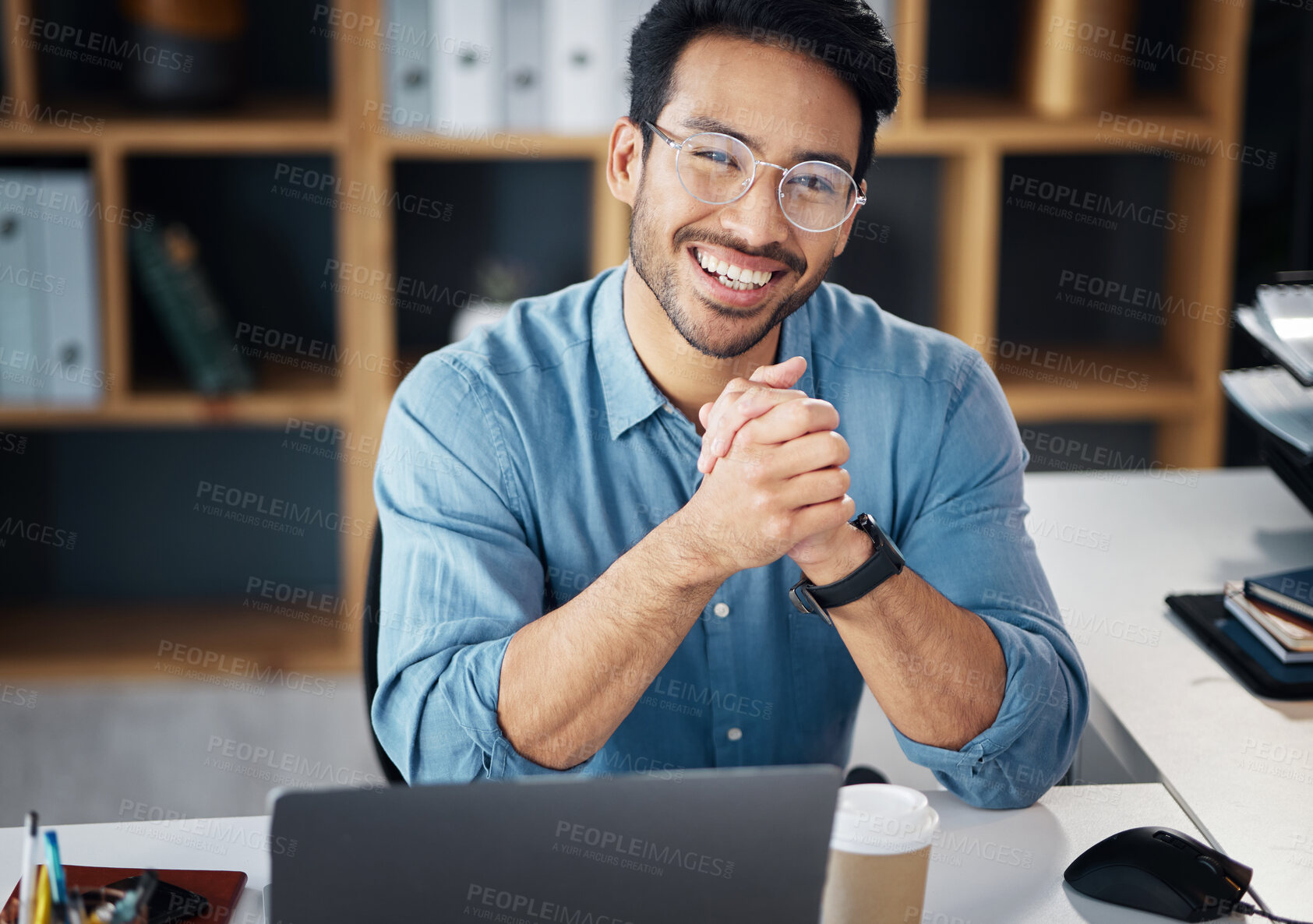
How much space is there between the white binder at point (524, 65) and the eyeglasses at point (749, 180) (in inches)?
46.0

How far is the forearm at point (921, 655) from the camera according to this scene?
3.83ft

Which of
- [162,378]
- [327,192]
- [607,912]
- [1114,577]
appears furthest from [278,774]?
[607,912]

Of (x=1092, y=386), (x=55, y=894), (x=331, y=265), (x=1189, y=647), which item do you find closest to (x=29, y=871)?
(x=55, y=894)

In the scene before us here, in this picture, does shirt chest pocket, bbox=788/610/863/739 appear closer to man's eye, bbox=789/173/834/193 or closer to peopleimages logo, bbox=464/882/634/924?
man's eye, bbox=789/173/834/193

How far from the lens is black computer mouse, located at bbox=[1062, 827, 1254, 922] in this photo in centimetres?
98

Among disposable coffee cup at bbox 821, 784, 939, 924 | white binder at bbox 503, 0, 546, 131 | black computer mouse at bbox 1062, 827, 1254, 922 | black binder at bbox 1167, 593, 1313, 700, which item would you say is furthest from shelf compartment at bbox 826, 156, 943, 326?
disposable coffee cup at bbox 821, 784, 939, 924

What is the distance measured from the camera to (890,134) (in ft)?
8.23

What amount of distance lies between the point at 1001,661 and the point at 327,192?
6.48ft

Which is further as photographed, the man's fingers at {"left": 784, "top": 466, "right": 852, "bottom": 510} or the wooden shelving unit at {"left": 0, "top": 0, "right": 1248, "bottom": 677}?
the wooden shelving unit at {"left": 0, "top": 0, "right": 1248, "bottom": 677}

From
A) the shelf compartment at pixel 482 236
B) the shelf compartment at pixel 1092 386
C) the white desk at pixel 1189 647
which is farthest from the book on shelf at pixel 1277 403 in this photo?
the shelf compartment at pixel 482 236

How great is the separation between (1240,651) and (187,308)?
195cm

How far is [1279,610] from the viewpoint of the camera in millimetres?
1406

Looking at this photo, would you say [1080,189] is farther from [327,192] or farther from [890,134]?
[327,192]

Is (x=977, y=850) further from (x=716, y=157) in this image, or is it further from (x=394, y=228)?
(x=394, y=228)
